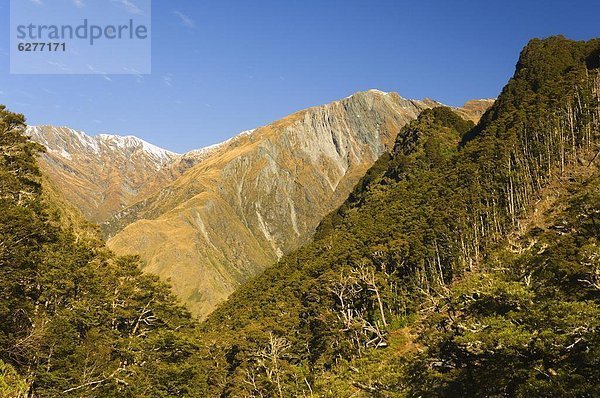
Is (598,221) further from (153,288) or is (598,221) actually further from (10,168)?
(10,168)

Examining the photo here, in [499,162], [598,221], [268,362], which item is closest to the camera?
[598,221]

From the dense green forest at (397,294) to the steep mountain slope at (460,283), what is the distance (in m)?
0.20

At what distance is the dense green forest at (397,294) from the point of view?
82.9 feet

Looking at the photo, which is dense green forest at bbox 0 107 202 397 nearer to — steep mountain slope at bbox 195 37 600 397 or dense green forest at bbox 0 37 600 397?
dense green forest at bbox 0 37 600 397

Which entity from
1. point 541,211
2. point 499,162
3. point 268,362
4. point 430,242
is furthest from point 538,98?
point 268,362

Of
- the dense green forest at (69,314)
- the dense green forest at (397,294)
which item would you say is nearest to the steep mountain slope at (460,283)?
the dense green forest at (397,294)

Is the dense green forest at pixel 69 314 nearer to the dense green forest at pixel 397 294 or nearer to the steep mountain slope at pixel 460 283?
the dense green forest at pixel 397 294

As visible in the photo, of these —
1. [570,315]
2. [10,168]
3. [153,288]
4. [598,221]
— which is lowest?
[153,288]

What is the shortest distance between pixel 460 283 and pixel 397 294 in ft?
68.6

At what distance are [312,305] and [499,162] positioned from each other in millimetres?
51043

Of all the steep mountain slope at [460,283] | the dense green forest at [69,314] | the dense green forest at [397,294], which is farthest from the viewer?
the dense green forest at [69,314]

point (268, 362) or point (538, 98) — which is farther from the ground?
point (538, 98)

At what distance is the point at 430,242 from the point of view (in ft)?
260

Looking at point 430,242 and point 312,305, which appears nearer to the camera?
point 312,305
